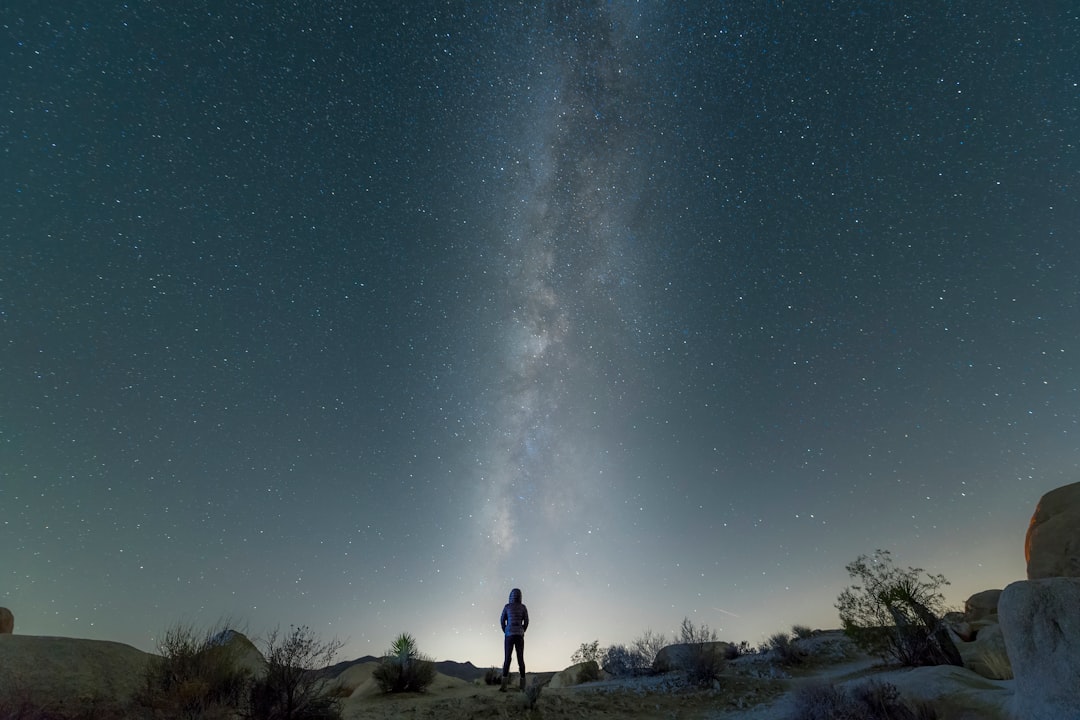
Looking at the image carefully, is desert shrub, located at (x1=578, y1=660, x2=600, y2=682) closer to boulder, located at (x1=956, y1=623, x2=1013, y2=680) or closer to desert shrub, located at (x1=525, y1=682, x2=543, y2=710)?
desert shrub, located at (x1=525, y1=682, x2=543, y2=710)

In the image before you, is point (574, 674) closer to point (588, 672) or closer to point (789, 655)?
point (588, 672)

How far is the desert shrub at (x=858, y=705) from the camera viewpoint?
8.20m

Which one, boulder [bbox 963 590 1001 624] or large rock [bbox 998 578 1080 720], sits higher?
boulder [bbox 963 590 1001 624]

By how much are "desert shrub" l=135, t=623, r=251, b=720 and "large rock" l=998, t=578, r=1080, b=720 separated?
12.0 m

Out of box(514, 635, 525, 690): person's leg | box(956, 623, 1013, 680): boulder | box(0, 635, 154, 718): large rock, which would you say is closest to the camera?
box(0, 635, 154, 718): large rock

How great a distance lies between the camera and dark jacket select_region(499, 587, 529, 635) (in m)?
12.9

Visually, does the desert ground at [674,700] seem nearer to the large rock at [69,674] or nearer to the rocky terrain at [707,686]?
the rocky terrain at [707,686]

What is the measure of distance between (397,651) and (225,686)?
9.72 m

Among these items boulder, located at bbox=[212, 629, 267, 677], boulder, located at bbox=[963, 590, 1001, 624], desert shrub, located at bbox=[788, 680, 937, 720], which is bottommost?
desert shrub, located at bbox=[788, 680, 937, 720]

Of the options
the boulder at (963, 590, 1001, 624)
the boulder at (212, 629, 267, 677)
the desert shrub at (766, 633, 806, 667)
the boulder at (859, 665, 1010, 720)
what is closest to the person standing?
the boulder at (212, 629, 267, 677)

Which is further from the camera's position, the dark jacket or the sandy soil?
the dark jacket

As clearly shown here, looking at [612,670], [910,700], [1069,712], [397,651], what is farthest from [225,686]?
[612,670]

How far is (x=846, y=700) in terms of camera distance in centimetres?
899

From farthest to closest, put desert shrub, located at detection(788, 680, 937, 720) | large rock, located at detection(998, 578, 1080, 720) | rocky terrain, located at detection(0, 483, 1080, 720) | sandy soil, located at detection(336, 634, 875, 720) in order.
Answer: sandy soil, located at detection(336, 634, 875, 720), desert shrub, located at detection(788, 680, 937, 720), rocky terrain, located at detection(0, 483, 1080, 720), large rock, located at detection(998, 578, 1080, 720)
